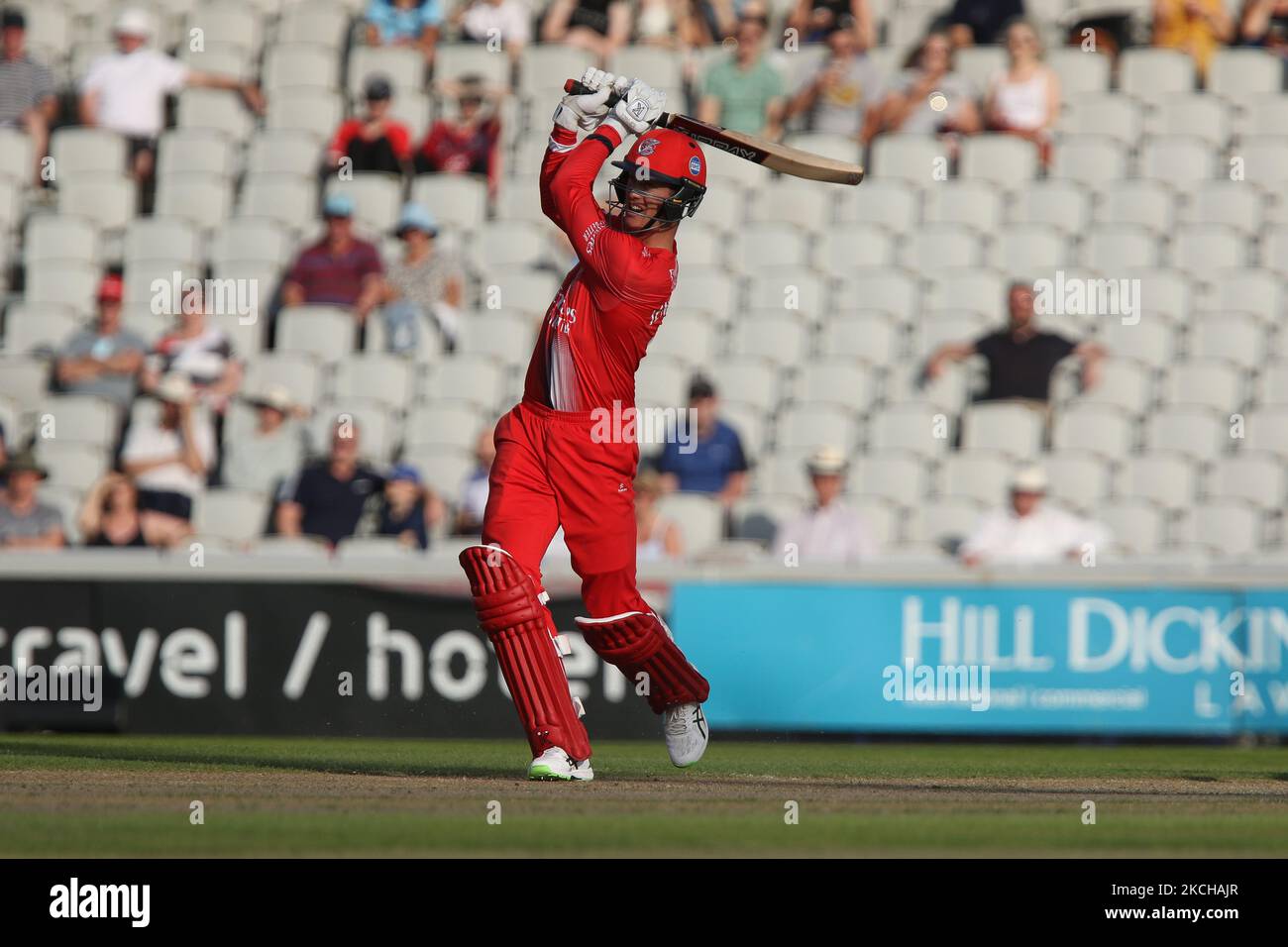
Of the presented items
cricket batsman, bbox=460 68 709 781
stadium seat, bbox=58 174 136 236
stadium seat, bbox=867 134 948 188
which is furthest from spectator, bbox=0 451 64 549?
stadium seat, bbox=867 134 948 188

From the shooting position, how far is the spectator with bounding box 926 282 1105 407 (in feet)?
43.6

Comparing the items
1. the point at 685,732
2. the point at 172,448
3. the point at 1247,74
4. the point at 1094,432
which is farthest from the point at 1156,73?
the point at 685,732

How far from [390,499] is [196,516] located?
1379mm

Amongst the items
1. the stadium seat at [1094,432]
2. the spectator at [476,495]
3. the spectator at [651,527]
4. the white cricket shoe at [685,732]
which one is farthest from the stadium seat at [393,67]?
the white cricket shoe at [685,732]

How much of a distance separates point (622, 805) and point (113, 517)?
681 cm

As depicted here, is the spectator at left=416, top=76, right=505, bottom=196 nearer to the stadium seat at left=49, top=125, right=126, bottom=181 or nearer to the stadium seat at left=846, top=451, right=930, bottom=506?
the stadium seat at left=49, top=125, right=126, bottom=181

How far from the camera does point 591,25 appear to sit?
1577 centimetres

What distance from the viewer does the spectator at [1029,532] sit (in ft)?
39.6

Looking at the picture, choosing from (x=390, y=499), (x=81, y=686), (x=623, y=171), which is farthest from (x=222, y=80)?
(x=623, y=171)

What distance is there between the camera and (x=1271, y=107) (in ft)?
47.9

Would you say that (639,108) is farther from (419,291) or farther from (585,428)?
(419,291)

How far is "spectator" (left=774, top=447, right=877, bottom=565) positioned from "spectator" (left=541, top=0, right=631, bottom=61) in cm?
469

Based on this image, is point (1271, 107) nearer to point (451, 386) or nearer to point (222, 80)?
point (451, 386)

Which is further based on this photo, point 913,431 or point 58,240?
point 58,240
